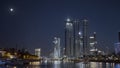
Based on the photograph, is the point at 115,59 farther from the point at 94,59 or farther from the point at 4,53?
the point at 4,53

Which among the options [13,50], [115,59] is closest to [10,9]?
[13,50]

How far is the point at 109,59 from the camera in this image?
648 ft

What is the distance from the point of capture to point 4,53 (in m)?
142

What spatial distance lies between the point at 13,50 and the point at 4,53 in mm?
27625

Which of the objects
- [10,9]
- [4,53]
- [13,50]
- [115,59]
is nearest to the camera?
[10,9]

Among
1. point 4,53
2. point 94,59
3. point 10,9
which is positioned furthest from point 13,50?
point 10,9

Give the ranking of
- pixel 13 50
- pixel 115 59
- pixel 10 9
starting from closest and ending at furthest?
pixel 10 9
pixel 13 50
pixel 115 59

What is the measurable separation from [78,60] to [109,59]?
30950 mm

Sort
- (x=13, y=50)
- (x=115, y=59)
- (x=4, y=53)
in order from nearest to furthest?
(x=4, y=53), (x=13, y=50), (x=115, y=59)

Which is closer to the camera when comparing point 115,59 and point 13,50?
point 13,50

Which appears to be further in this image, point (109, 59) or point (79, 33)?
point (109, 59)

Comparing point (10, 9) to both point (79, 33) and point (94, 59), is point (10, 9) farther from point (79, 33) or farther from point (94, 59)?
point (94, 59)

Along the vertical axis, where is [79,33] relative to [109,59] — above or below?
above

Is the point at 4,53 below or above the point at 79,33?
below
